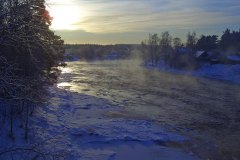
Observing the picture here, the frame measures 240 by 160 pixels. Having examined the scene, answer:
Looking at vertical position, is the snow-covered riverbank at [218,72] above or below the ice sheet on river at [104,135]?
below

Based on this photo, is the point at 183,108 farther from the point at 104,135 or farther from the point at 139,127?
the point at 104,135

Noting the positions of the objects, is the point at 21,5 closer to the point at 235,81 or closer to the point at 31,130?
the point at 31,130

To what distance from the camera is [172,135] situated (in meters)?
20.7

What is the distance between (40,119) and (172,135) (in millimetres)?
7481

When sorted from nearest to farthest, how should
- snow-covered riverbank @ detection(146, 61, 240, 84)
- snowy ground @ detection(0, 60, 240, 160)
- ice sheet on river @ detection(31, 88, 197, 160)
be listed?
ice sheet on river @ detection(31, 88, 197, 160)
snowy ground @ detection(0, 60, 240, 160)
snow-covered riverbank @ detection(146, 61, 240, 84)

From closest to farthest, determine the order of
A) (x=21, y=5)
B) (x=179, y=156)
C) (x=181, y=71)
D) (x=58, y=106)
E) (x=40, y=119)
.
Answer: (x=21, y=5) → (x=179, y=156) → (x=40, y=119) → (x=58, y=106) → (x=181, y=71)

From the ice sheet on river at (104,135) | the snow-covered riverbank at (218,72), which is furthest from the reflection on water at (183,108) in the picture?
the snow-covered riverbank at (218,72)

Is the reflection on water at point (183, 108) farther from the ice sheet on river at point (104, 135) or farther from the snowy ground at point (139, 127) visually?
the ice sheet on river at point (104, 135)

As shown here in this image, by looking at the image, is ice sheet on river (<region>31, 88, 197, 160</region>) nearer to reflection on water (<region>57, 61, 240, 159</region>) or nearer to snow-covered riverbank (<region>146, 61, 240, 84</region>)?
reflection on water (<region>57, 61, 240, 159</region>)

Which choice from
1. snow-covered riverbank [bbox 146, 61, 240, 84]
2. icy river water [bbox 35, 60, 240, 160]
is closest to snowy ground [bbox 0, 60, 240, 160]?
icy river water [bbox 35, 60, 240, 160]

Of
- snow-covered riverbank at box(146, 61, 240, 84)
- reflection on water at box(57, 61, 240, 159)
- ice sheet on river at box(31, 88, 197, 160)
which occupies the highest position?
ice sheet on river at box(31, 88, 197, 160)

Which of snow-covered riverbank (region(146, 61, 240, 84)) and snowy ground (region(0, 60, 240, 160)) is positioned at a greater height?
snowy ground (region(0, 60, 240, 160))

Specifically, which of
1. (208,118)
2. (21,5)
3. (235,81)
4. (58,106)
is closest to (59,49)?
(58,106)

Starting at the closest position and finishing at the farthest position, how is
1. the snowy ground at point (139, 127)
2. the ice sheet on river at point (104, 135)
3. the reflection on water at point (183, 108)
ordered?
the ice sheet on river at point (104, 135), the snowy ground at point (139, 127), the reflection on water at point (183, 108)
